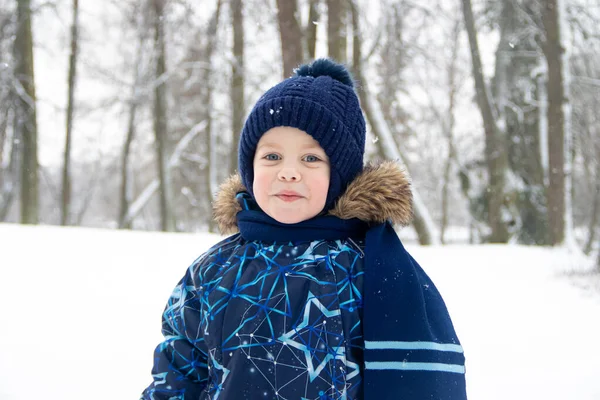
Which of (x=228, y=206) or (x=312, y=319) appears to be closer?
(x=312, y=319)

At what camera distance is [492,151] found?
992cm

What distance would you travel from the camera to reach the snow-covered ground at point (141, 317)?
2893 mm

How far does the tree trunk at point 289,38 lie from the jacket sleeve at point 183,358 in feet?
15.6

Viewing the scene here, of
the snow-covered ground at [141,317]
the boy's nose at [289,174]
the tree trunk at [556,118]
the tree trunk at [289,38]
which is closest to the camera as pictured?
the boy's nose at [289,174]

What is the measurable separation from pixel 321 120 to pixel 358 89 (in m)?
5.71

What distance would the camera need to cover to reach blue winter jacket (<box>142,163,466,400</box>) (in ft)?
4.39

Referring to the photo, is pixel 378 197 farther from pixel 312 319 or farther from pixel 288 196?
pixel 312 319

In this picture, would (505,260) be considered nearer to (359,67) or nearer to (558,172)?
(558,172)

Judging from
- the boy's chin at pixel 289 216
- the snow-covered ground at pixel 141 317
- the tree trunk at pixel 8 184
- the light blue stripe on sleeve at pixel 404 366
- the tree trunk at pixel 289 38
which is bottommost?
the snow-covered ground at pixel 141 317

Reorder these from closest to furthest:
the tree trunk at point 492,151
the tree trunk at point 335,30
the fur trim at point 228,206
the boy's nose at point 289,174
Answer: the boy's nose at point 289,174 < the fur trim at point 228,206 < the tree trunk at point 335,30 < the tree trunk at point 492,151

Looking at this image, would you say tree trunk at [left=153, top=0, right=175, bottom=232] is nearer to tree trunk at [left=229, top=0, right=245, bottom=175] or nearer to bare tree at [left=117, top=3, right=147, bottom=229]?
bare tree at [left=117, top=3, right=147, bottom=229]

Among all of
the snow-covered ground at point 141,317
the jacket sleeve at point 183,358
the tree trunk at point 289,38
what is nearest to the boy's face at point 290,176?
the jacket sleeve at point 183,358

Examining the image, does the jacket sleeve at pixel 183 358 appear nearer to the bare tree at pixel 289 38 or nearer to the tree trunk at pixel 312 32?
the bare tree at pixel 289 38

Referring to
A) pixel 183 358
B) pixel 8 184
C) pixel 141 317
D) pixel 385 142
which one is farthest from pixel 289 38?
pixel 8 184
